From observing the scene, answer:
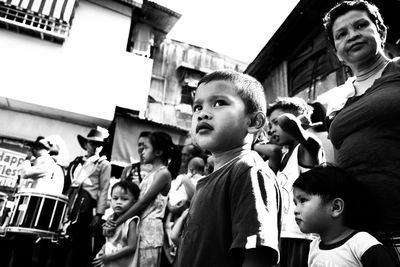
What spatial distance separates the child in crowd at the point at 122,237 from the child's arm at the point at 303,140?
6.18ft

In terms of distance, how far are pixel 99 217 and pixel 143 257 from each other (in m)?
1.51

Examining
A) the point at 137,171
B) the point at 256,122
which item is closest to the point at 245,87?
the point at 256,122

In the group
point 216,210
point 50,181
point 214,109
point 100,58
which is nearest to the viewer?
point 216,210

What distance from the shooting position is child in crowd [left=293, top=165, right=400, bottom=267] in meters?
1.43

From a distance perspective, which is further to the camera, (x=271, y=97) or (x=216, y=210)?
(x=271, y=97)

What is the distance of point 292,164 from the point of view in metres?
2.44

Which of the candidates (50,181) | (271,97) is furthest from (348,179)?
(271,97)

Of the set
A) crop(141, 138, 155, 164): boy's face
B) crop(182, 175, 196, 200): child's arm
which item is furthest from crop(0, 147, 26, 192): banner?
crop(182, 175, 196, 200): child's arm

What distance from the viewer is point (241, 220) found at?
1176mm

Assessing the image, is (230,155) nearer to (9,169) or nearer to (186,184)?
(186,184)

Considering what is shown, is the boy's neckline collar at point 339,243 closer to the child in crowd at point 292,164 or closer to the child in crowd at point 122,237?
the child in crowd at point 292,164

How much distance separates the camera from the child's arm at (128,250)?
3.15 metres

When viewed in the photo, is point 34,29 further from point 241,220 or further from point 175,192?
point 241,220

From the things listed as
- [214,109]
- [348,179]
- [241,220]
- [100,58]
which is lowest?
[241,220]
